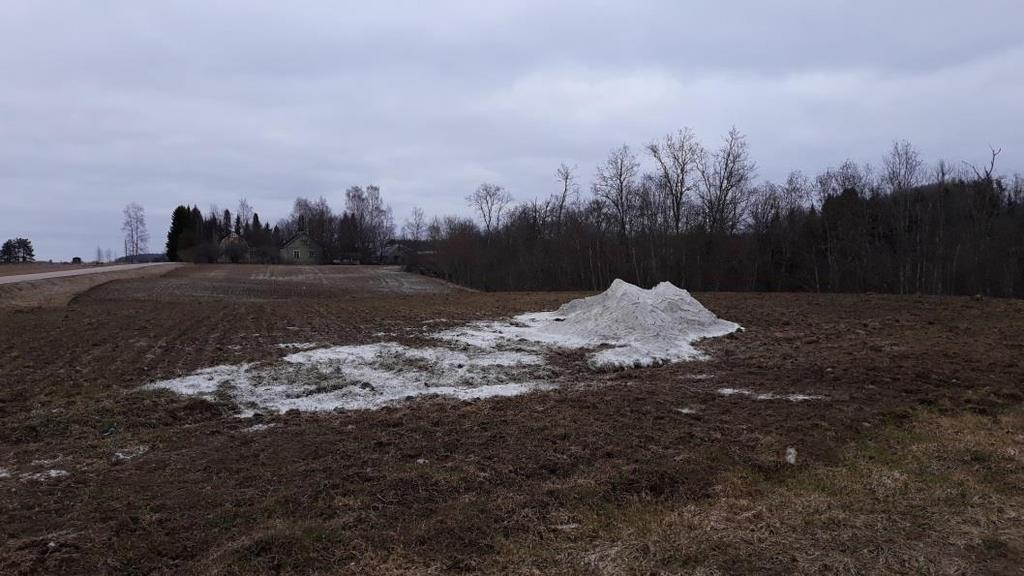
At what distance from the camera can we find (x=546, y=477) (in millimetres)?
5129

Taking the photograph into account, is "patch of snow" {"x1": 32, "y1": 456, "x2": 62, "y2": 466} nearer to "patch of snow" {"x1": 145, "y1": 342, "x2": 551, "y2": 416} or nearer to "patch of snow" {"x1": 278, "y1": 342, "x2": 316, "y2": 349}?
"patch of snow" {"x1": 145, "y1": 342, "x2": 551, "y2": 416}

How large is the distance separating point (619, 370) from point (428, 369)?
11.7 feet

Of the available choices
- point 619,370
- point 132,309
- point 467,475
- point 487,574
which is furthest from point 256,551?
point 132,309

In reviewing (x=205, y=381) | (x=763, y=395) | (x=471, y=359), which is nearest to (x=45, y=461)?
(x=205, y=381)

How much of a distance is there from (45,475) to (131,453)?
76 cm

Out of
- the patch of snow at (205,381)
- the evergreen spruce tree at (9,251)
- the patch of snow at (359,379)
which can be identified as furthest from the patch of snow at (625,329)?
the evergreen spruce tree at (9,251)

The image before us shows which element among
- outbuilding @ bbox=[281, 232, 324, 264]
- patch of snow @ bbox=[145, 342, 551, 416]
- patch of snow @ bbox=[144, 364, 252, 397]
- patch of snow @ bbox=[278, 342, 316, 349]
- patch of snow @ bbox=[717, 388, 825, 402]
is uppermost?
outbuilding @ bbox=[281, 232, 324, 264]

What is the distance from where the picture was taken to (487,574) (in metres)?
3.56

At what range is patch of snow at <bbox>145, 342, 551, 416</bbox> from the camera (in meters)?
8.35

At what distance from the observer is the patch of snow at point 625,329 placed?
40.2ft

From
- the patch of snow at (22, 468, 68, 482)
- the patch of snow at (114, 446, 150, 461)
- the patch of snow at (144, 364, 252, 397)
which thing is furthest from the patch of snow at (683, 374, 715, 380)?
the patch of snow at (22, 468, 68, 482)

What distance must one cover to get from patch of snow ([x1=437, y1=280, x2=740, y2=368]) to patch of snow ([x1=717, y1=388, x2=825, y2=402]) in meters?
2.62

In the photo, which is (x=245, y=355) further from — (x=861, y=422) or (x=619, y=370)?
(x=861, y=422)

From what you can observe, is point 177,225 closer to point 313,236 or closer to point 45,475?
point 313,236
